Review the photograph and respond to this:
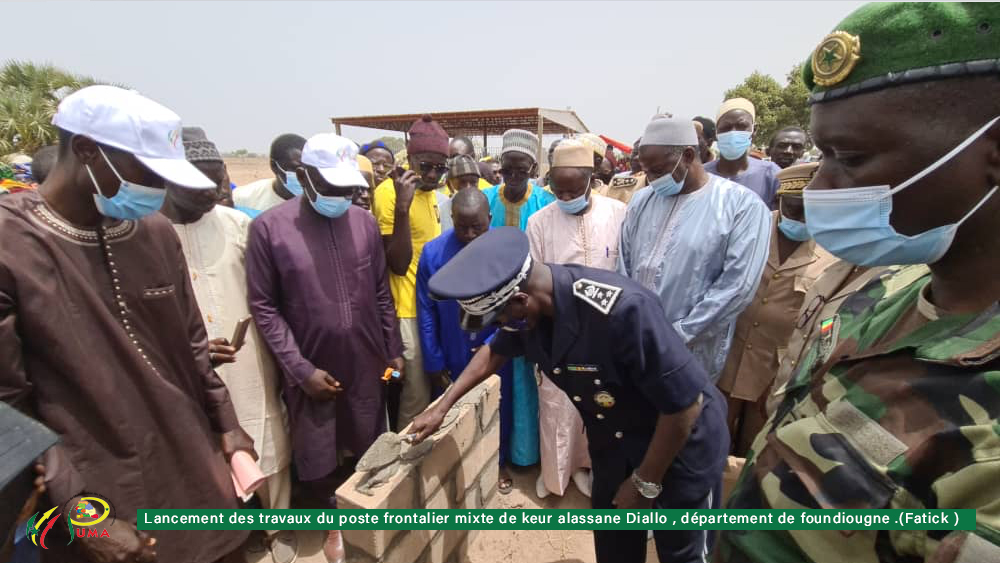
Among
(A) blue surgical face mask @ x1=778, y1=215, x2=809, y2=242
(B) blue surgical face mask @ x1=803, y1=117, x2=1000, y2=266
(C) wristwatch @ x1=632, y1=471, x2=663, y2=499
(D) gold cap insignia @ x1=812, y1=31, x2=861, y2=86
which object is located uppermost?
(D) gold cap insignia @ x1=812, y1=31, x2=861, y2=86

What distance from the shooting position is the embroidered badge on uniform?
1142mm

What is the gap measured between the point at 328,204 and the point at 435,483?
64.1 inches

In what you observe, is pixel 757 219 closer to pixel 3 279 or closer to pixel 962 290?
pixel 962 290

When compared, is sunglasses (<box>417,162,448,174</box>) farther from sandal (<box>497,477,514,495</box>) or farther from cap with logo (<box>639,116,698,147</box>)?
sandal (<box>497,477,514,495</box>)

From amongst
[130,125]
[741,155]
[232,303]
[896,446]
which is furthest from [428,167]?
[896,446]

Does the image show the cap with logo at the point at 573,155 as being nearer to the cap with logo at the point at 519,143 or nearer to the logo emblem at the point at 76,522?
the cap with logo at the point at 519,143

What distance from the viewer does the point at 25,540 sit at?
1.41m

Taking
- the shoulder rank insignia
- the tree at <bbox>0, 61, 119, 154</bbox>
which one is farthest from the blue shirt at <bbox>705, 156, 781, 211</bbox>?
the tree at <bbox>0, 61, 119, 154</bbox>

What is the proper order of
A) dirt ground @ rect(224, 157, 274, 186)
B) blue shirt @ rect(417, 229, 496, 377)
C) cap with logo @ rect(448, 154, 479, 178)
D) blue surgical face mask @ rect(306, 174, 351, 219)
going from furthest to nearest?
dirt ground @ rect(224, 157, 274, 186) → cap with logo @ rect(448, 154, 479, 178) → blue shirt @ rect(417, 229, 496, 377) → blue surgical face mask @ rect(306, 174, 351, 219)

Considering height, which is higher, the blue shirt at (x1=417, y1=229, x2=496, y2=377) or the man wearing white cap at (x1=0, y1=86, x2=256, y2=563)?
the man wearing white cap at (x1=0, y1=86, x2=256, y2=563)

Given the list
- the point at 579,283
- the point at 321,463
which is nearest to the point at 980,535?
the point at 579,283

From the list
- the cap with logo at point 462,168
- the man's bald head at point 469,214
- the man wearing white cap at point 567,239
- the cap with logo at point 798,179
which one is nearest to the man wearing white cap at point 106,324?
the man's bald head at point 469,214

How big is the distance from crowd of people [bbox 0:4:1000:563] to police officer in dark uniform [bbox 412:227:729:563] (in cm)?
1

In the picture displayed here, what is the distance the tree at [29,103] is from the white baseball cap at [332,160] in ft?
24.8
